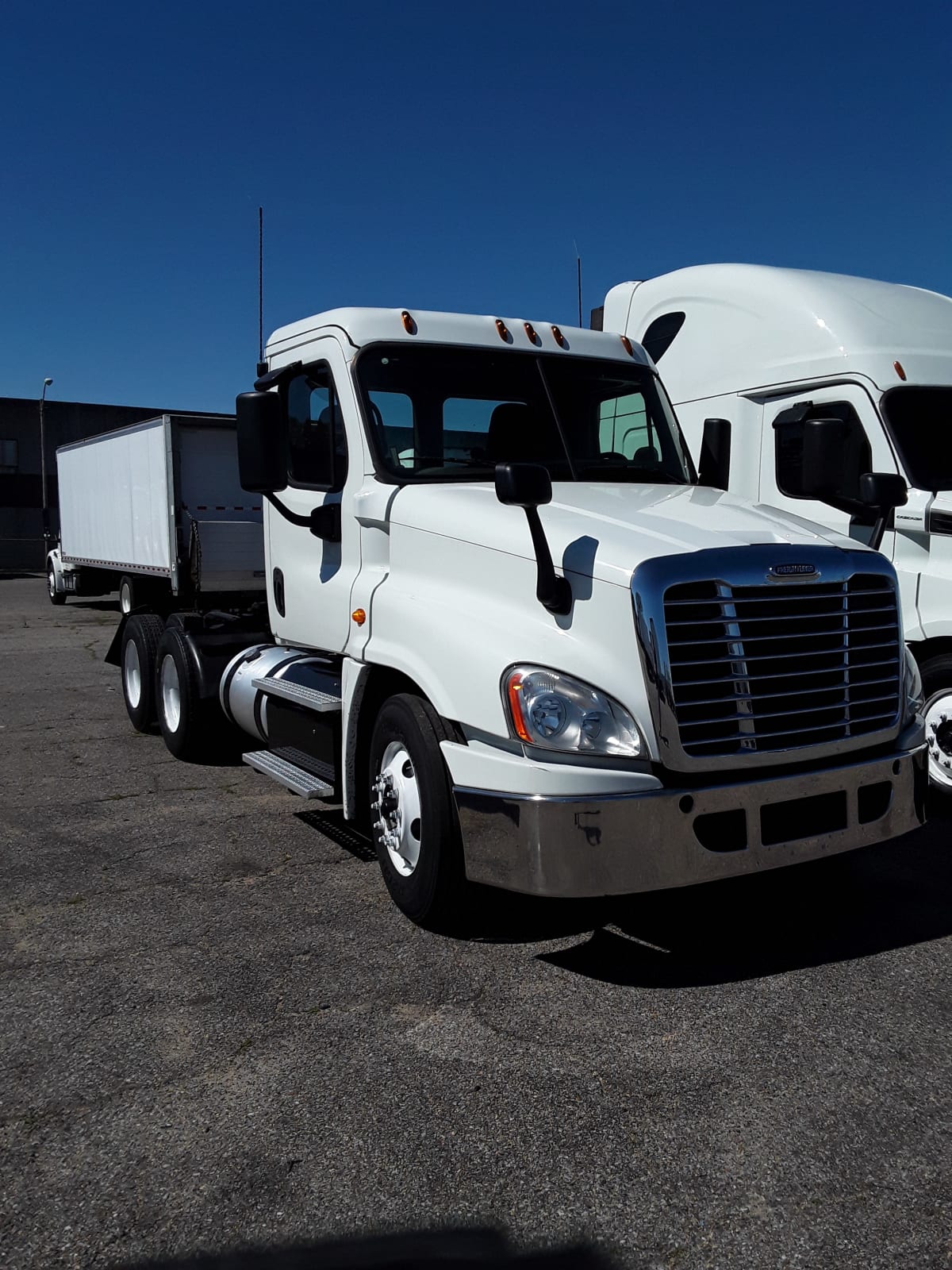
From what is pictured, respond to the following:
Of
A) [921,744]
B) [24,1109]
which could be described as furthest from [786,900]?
[24,1109]

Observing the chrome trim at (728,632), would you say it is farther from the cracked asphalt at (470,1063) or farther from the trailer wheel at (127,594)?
the trailer wheel at (127,594)

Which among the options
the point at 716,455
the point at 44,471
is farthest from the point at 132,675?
the point at 44,471

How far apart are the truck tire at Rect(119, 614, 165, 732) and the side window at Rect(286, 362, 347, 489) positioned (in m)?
3.32

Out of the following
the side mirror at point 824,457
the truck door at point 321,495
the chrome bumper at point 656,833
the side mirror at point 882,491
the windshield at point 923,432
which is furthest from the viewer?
the windshield at point 923,432

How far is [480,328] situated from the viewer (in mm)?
5566

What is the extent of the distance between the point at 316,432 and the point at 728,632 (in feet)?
8.54

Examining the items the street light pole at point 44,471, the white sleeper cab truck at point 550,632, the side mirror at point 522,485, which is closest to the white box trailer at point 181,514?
the white sleeper cab truck at point 550,632

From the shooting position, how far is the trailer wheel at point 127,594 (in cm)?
1036

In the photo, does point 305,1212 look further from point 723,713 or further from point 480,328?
point 480,328

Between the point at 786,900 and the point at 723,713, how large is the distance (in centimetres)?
151

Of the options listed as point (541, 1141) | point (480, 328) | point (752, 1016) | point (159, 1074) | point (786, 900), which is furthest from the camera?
point (480, 328)

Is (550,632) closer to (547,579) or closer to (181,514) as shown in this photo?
(547,579)

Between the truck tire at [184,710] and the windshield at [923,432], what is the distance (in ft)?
15.7

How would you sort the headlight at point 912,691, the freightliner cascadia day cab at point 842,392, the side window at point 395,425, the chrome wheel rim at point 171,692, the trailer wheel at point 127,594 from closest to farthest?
1. the headlight at point 912,691
2. the side window at point 395,425
3. the freightliner cascadia day cab at point 842,392
4. the chrome wheel rim at point 171,692
5. the trailer wheel at point 127,594
